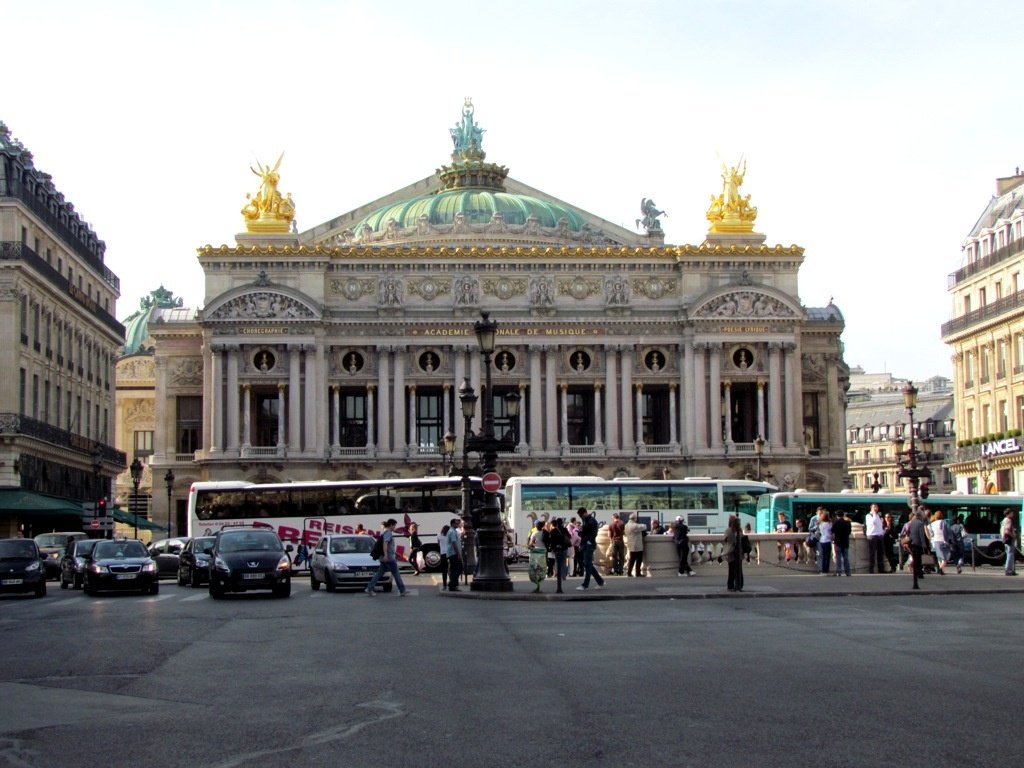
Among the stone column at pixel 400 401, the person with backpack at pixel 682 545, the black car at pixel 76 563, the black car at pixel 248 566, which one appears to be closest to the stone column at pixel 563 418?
the stone column at pixel 400 401

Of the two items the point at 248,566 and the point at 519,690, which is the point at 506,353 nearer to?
the point at 248,566

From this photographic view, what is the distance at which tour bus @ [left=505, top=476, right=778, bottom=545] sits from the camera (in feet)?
205

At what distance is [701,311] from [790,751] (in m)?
74.0

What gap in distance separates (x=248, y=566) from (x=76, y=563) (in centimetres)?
1110

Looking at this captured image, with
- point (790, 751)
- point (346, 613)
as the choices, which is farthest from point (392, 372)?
point (790, 751)

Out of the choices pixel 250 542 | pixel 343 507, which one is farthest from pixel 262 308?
pixel 250 542

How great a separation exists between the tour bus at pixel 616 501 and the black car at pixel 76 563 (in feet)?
63.7

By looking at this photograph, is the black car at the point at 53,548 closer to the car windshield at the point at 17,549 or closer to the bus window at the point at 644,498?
the car windshield at the point at 17,549

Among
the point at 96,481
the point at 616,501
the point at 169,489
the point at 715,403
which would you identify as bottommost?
the point at 616,501

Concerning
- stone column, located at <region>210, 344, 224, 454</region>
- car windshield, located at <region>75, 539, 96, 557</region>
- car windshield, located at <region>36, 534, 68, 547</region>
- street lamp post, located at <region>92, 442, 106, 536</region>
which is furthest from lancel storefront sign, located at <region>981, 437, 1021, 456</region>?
car windshield, located at <region>75, 539, 96, 557</region>

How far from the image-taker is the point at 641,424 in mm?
87188

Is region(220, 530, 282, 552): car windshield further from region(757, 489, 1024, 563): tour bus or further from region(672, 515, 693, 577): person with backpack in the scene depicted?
region(757, 489, 1024, 563): tour bus

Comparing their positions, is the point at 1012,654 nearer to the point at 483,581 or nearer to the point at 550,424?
the point at 483,581

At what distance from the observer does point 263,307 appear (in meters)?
84.8
